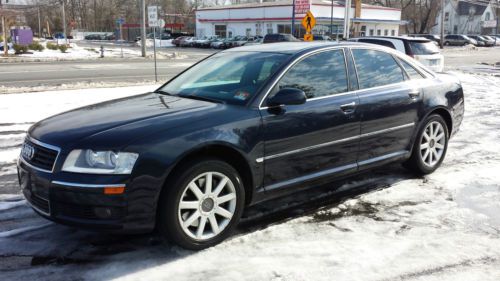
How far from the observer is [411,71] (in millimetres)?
5586

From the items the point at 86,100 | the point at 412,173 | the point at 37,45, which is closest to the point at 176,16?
the point at 37,45

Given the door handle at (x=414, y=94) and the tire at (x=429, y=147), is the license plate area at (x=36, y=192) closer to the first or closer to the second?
the door handle at (x=414, y=94)

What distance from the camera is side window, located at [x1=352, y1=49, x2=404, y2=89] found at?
502cm

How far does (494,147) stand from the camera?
7.24 m

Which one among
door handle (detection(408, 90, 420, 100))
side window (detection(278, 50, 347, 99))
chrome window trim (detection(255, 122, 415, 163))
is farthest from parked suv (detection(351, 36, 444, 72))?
side window (detection(278, 50, 347, 99))

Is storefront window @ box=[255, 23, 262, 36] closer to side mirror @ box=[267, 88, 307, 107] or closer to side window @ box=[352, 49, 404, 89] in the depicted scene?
side window @ box=[352, 49, 404, 89]

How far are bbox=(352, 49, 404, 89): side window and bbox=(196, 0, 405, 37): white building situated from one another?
153ft

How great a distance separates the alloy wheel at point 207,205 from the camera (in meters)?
3.69

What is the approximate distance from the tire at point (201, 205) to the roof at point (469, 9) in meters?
105

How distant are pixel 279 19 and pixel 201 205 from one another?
53.4m

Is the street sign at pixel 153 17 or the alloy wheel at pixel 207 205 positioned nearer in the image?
the alloy wheel at pixel 207 205

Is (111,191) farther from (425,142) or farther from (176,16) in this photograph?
(176,16)

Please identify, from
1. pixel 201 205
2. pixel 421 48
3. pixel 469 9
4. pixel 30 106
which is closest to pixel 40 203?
pixel 201 205

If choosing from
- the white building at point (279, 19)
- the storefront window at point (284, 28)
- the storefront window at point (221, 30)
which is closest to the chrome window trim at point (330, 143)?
the white building at point (279, 19)
